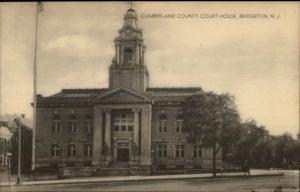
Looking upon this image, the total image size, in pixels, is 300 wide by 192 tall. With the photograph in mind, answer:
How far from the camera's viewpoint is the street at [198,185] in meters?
9.49

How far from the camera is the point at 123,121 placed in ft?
39.7

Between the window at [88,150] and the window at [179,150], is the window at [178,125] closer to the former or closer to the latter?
the window at [179,150]

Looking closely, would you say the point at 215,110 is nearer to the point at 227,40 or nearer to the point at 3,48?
the point at 227,40

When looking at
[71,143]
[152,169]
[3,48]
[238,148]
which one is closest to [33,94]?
[3,48]

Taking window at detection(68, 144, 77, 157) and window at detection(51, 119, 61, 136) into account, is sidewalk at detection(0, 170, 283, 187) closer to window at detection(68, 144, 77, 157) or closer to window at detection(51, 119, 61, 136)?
window at detection(68, 144, 77, 157)

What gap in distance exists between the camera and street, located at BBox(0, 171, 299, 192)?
9492mm

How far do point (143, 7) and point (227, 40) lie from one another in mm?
1220

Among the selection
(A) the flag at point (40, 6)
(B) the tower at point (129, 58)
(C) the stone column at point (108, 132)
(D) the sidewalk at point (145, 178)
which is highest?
(A) the flag at point (40, 6)

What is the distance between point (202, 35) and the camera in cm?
925

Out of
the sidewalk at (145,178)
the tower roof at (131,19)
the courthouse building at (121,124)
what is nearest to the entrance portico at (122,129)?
the courthouse building at (121,124)

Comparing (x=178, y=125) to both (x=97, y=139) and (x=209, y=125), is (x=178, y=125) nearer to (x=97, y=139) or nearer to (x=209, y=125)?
(x=209, y=125)

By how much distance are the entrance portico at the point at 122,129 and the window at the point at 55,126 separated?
63 cm

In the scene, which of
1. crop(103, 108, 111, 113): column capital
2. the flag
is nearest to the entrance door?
crop(103, 108, 111, 113): column capital

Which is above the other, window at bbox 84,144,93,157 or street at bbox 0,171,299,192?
window at bbox 84,144,93,157
